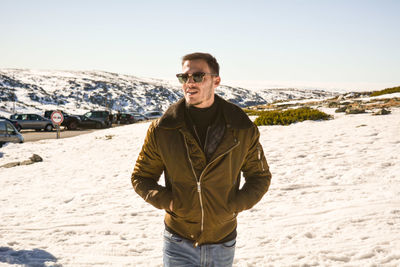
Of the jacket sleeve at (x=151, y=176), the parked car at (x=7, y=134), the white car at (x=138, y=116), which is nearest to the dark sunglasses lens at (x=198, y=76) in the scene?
the jacket sleeve at (x=151, y=176)

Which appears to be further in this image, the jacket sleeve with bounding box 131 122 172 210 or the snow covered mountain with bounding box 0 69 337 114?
the snow covered mountain with bounding box 0 69 337 114

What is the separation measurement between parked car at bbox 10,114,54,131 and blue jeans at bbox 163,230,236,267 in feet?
97.4

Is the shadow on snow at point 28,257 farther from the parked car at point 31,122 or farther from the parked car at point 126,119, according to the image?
the parked car at point 126,119

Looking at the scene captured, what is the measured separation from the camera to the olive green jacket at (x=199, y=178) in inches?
82.6

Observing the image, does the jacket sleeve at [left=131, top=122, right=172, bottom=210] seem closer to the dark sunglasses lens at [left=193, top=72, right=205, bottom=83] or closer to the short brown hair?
the dark sunglasses lens at [left=193, top=72, right=205, bottom=83]

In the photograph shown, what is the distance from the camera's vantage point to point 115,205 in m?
7.05

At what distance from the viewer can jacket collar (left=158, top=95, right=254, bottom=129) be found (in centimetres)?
213

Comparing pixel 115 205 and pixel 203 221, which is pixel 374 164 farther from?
pixel 203 221

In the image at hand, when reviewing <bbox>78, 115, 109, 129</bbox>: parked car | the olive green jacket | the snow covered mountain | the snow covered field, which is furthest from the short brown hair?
the snow covered mountain

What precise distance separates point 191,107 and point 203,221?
825mm

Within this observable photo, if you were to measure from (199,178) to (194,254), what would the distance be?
1.82 ft

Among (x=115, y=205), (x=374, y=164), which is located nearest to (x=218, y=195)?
(x=115, y=205)

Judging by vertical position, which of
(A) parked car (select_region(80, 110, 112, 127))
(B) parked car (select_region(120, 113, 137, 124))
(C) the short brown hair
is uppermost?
(C) the short brown hair

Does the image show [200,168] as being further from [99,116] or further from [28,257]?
[99,116]
